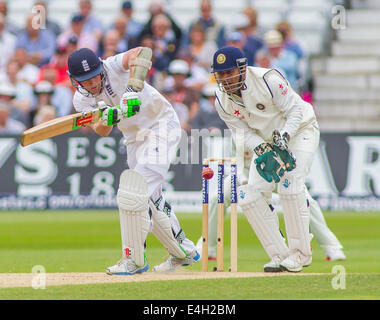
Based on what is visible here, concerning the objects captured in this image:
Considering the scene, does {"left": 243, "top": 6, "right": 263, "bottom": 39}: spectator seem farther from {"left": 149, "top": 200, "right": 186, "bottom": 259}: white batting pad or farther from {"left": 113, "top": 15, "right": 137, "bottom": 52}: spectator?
{"left": 149, "top": 200, "right": 186, "bottom": 259}: white batting pad

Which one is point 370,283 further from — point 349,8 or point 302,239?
point 349,8

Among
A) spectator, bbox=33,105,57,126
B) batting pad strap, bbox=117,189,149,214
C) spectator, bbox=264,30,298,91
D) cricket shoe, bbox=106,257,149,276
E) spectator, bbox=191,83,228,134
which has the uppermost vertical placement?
spectator, bbox=264,30,298,91

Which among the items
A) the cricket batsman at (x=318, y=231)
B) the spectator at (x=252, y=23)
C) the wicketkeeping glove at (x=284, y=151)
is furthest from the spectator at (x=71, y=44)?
the wicketkeeping glove at (x=284, y=151)

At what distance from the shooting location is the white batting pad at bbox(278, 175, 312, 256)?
22.5ft

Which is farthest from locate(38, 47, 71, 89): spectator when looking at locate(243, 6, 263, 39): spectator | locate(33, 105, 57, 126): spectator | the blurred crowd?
locate(243, 6, 263, 39): spectator

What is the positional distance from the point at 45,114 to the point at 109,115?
7746 mm

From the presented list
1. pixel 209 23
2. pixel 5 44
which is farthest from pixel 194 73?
pixel 5 44

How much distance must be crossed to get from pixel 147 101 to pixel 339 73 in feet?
31.7

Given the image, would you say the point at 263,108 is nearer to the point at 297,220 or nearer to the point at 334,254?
the point at 297,220

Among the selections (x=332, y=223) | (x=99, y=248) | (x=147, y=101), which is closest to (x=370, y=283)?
(x=147, y=101)

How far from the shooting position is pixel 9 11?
1748 cm

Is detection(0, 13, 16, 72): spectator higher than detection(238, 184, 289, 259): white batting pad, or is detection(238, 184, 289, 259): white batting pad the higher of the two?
detection(0, 13, 16, 72): spectator

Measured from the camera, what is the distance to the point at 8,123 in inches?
558
